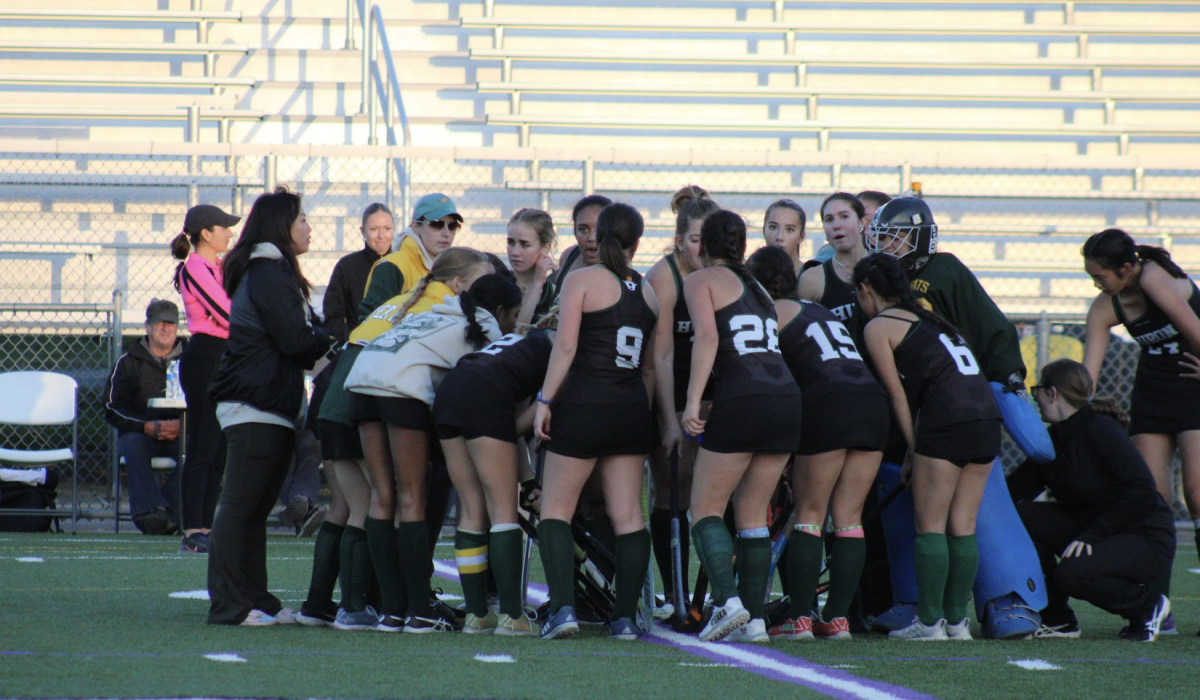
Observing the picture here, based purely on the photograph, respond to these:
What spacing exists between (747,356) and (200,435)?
3.79 meters

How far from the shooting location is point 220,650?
3764 mm

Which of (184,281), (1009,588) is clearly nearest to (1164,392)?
(1009,588)

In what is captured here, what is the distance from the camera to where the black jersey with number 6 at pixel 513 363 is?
4.24 metres

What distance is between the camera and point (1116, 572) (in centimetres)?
455

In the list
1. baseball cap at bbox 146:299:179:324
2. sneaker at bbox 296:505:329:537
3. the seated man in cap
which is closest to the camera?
sneaker at bbox 296:505:329:537

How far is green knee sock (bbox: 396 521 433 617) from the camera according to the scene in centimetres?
432

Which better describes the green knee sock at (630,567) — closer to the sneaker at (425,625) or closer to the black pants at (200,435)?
the sneaker at (425,625)

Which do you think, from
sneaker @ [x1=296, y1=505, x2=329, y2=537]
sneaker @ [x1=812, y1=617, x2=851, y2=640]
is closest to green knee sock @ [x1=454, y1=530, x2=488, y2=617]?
sneaker @ [x1=812, y1=617, x2=851, y2=640]

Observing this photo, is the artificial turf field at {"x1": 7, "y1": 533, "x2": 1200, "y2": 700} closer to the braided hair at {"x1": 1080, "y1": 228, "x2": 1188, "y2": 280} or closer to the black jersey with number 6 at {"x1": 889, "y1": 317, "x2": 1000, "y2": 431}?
the black jersey with number 6 at {"x1": 889, "y1": 317, "x2": 1000, "y2": 431}

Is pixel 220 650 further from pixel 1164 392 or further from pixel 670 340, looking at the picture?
pixel 1164 392

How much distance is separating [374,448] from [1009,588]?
7.66ft

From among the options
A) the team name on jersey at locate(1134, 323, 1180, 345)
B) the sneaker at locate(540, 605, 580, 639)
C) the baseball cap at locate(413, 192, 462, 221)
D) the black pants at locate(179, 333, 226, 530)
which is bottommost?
the sneaker at locate(540, 605, 580, 639)

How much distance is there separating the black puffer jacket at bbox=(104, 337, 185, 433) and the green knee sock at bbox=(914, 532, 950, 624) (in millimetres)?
5611

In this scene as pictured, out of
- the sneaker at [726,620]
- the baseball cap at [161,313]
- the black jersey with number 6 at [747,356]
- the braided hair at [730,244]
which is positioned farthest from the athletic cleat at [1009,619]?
the baseball cap at [161,313]
